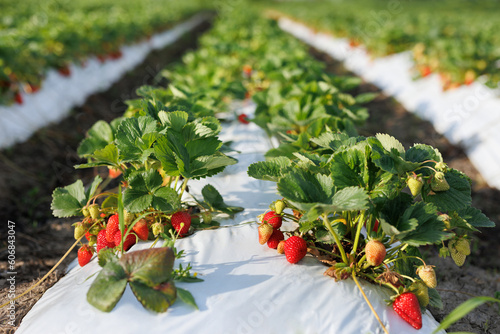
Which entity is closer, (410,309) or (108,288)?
(108,288)

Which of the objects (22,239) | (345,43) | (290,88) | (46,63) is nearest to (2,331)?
(22,239)

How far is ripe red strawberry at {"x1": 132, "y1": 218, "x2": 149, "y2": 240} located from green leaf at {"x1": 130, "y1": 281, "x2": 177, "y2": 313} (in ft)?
1.48

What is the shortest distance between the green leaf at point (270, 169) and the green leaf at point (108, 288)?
2.18ft

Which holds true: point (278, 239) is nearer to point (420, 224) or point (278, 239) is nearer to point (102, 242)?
point (420, 224)

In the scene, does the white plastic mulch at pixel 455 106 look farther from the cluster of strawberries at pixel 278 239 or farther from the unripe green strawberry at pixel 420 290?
the cluster of strawberries at pixel 278 239

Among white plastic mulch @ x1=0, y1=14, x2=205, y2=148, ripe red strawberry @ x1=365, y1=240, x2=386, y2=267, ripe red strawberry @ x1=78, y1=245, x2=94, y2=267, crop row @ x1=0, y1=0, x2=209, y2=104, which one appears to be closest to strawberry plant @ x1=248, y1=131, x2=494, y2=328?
ripe red strawberry @ x1=365, y1=240, x2=386, y2=267

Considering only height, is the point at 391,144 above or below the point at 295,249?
above

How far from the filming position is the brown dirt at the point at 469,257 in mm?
2006

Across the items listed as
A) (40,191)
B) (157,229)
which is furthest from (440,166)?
(40,191)

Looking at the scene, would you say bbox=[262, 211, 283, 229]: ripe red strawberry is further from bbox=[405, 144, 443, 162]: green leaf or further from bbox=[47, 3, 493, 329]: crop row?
bbox=[405, 144, 443, 162]: green leaf

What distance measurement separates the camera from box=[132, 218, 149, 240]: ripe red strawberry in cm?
182

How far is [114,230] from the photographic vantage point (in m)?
1.79

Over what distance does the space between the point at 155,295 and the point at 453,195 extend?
1.24 m

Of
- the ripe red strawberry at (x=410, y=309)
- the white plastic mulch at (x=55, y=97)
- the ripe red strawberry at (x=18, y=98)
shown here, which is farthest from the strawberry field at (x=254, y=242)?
the ripe red strawberry at (x=18, y=98)
